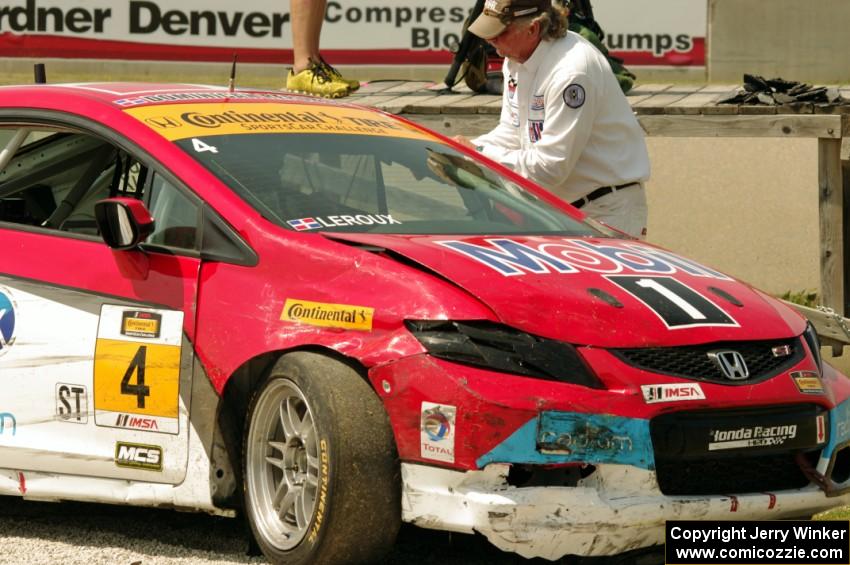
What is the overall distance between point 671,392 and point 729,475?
37cm

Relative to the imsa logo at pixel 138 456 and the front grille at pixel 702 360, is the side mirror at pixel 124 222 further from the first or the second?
the front grille at pixel 702 360

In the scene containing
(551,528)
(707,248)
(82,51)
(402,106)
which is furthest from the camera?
(82,51)

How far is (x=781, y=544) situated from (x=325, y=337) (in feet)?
4.69

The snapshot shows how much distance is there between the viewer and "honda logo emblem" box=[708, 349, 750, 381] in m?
4.84

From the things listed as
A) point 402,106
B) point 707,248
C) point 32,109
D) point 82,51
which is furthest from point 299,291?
point 82,51

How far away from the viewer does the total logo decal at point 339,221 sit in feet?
17.2

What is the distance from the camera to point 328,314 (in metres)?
4.88

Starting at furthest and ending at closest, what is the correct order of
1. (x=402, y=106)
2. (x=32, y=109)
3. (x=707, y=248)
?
(x=707, y=248)
(x=402, y=106)
(x=32, y=109)

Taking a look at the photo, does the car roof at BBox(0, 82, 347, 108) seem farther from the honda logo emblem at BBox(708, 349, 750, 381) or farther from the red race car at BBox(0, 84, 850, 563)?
the honda logo emblem at BBox(708, 349, 750, 381)

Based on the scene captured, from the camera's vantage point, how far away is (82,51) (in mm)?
16953

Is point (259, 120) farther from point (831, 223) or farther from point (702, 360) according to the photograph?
point (831, 223)

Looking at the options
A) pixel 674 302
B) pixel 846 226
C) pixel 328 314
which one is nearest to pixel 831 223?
pixel 846 226

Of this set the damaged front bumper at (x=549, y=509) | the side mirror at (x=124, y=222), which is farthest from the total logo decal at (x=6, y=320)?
the damaged front bumper at (x=549, y=509)

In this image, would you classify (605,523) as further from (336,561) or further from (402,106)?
(402,106)
